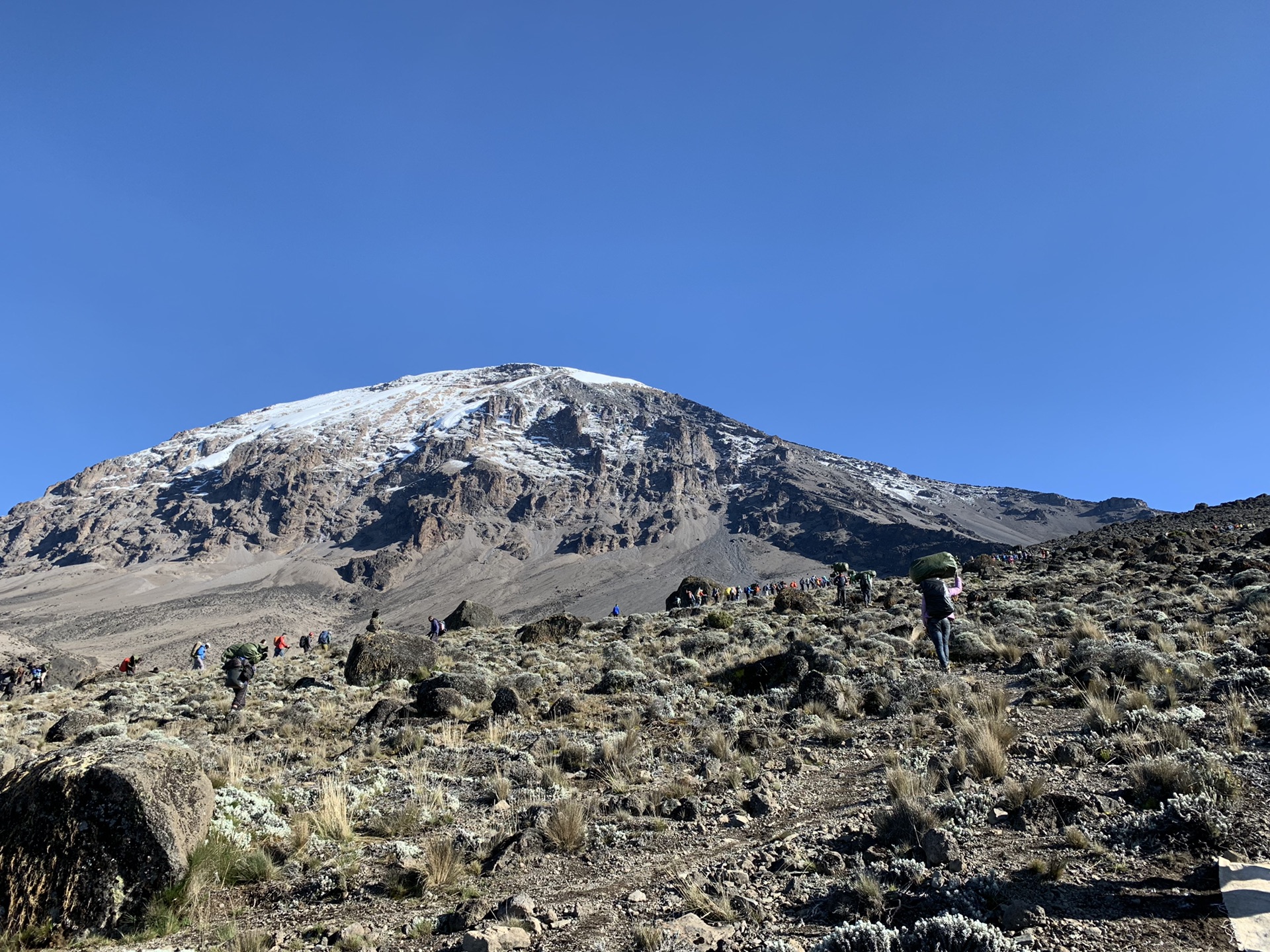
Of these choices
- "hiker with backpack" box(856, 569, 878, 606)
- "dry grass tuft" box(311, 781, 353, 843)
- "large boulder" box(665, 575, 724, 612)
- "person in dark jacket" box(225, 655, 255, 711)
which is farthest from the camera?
"large boulder" box(665, 575, 724, 612)

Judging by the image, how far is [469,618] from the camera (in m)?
37.1

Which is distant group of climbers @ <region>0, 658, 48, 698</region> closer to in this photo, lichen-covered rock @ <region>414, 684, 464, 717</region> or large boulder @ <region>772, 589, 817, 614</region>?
lichen-covered rock @ <region>414, 684, 464, 717</region>

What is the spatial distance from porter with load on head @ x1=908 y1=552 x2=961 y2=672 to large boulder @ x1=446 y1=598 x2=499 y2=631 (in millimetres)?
30086

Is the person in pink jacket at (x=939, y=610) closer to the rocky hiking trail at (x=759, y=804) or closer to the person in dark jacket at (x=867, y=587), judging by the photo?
the rocky hiking trail at (x=759, y=804)

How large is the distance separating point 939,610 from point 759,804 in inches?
206

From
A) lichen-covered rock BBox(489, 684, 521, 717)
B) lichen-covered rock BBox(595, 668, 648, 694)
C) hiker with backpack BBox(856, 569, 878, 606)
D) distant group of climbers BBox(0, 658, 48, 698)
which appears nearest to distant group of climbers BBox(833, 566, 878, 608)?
hiker with backpack BBox(856, 569, 878, 606)

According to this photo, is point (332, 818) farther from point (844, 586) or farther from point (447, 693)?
point (844, 586)

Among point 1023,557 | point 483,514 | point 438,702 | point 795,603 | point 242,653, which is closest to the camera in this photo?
point 438,702

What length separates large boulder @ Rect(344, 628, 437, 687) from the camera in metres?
16.6

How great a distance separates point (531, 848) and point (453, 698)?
6119mm

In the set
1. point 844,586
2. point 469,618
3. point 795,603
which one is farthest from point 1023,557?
point 469,618

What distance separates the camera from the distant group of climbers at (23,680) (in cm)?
2450

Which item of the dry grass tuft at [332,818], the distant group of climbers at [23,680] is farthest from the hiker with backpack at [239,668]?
the distant group of climbers at [23,680]

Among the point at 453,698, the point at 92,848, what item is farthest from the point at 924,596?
the point at 92,848
